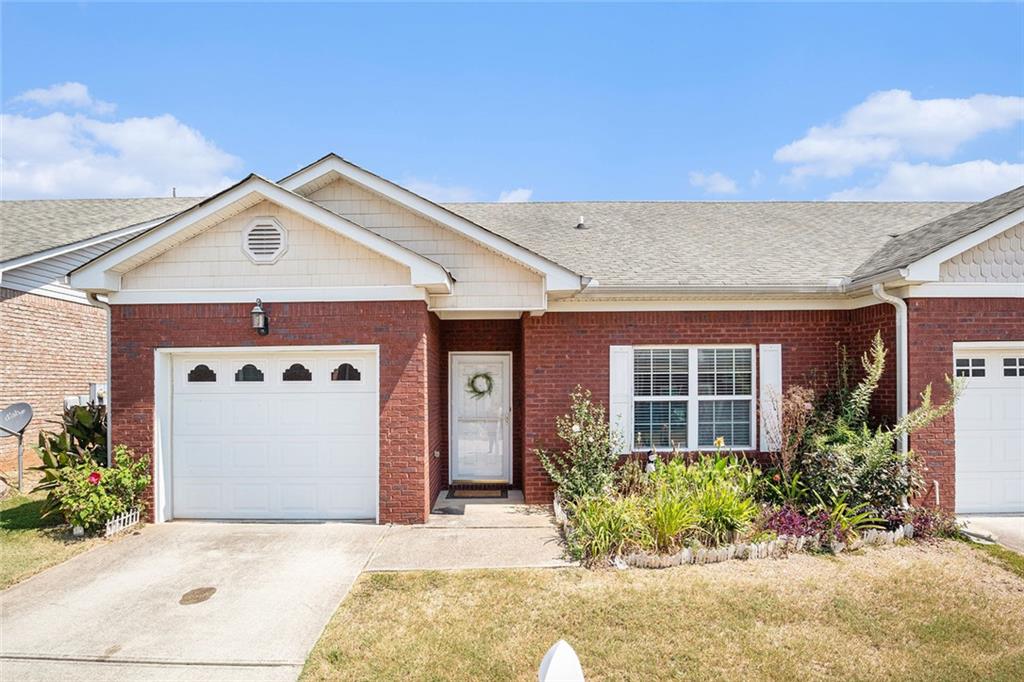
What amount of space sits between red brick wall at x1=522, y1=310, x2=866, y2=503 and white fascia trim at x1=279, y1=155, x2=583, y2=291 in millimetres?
1115

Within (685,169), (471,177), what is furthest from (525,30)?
(685,169)

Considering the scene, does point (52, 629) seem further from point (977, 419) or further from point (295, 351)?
point (977, 419)

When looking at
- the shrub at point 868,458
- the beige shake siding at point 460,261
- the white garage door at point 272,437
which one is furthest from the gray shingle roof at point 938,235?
the white garage door at point 272,437

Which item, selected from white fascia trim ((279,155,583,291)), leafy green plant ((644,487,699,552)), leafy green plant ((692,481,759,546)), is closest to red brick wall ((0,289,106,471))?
white fascia trim ((279,155,583,291))

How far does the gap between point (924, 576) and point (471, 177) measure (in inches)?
475

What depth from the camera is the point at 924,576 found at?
5.92 m

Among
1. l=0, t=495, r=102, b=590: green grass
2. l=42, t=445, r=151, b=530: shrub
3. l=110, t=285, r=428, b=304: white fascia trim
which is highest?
l=110, t=285, r=428, b=304: white fascia trim

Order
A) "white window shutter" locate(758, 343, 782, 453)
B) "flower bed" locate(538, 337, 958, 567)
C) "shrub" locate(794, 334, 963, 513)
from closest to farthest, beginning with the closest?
"flower bed" locate(538, 337, 958, 567) < "shrub" locate(794, 334, 963, 513) < "white window shutter" locate(758, 343, 782, 453)

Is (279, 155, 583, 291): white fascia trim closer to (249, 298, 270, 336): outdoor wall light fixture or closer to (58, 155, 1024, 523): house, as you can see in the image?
(58, 155, 1024, 523): house

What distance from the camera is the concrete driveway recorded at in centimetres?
443

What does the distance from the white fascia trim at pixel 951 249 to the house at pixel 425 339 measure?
28mm

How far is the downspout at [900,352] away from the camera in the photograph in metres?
7.75

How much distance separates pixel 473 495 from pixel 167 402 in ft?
15.8

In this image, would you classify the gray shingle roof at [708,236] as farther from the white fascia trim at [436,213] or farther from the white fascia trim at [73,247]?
the white fascia trim at [73,247]
